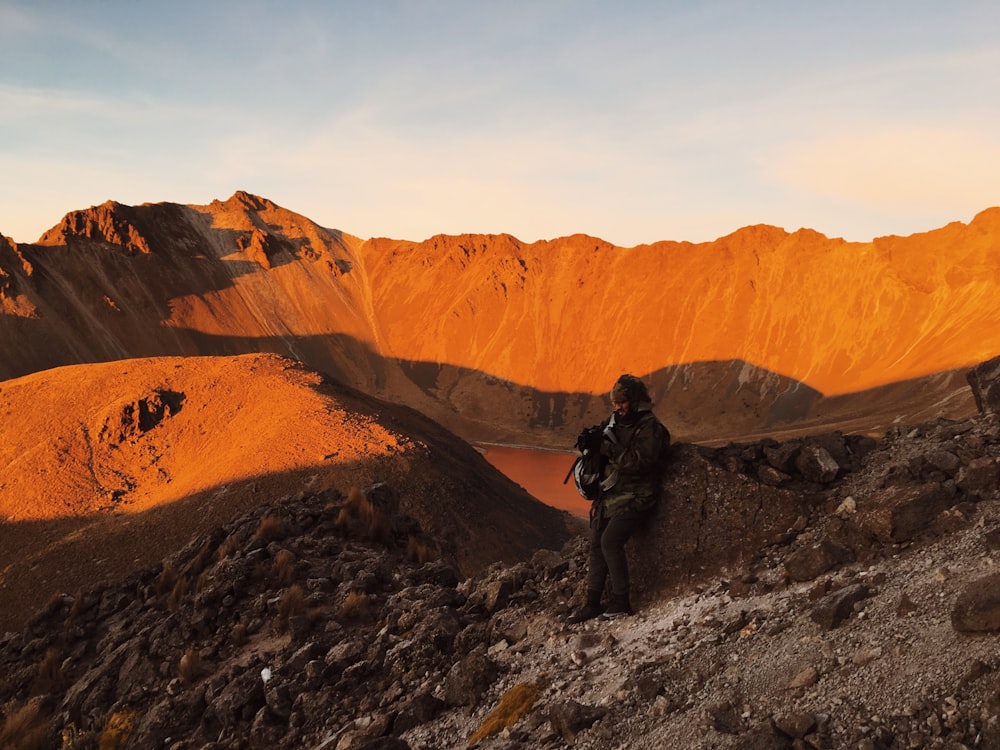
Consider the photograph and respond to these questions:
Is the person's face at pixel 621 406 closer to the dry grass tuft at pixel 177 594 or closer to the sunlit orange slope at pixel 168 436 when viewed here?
the dry grass tuft at pixel 177 594

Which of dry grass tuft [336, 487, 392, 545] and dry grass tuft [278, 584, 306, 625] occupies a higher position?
dry grass tuft [336, 487, 392, 545]

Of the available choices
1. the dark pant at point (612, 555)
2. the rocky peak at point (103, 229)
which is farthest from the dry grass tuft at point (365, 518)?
the rocky peak at point (103, 229)

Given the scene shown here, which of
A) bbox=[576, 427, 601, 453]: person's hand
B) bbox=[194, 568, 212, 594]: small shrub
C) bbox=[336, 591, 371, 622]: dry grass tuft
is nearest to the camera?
bbox=[576, 427, 601, 453]: person's hand

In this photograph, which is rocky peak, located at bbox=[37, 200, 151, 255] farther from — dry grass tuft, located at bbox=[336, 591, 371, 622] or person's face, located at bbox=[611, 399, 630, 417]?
person's face, located at bbox=[611, 399, 630, 417]

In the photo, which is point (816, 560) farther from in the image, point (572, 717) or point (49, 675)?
point (49, 675)

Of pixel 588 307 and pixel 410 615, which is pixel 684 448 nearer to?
pixel 410 615

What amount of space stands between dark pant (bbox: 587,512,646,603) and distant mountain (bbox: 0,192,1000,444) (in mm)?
47896

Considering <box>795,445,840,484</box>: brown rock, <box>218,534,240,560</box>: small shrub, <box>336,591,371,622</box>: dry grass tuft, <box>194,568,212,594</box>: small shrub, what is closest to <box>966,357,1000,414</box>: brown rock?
<box>795,445,840,484</box>: brown rock

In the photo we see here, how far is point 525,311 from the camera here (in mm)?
91250

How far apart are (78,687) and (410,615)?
4302 millimetres

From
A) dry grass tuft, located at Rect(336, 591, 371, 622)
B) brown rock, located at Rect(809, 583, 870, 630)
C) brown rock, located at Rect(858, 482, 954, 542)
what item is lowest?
dry grass tuft, located at Rect(336, 591, 371, 622)

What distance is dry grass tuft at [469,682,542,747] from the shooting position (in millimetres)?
5391

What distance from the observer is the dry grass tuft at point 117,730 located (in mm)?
7695

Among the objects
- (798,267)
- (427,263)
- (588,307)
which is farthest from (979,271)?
(427,263)
